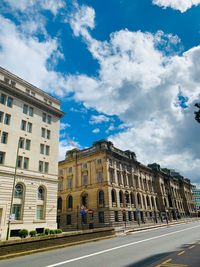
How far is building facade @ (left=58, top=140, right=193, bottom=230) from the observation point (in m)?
50.6

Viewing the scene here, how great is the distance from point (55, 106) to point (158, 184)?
4957 centimetres

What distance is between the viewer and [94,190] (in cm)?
5300

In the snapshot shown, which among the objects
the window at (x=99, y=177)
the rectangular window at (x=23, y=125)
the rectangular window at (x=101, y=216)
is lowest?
the rectangular window at (x=101, y=216)

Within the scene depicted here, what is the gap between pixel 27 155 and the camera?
1318 inches

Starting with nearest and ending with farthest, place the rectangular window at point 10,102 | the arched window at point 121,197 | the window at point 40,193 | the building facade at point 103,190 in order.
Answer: the rectangular window at point 10,102 < the window at point 40,193 < the building facade at point 103,190 < the arched window at point 121,197

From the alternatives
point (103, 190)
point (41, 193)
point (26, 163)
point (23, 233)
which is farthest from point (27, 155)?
point (103, 190)

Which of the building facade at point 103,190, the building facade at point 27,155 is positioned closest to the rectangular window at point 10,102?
the building facade at point 27,155

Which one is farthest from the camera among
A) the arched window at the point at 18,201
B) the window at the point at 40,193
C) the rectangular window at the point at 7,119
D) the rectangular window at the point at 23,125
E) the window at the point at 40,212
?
the rectangular window at the point at 23,125

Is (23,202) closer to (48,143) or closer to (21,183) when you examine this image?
(21,183)

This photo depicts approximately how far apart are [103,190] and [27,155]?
76.4ft

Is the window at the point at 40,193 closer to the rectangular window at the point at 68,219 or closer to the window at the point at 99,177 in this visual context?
the window at the point at 99,177

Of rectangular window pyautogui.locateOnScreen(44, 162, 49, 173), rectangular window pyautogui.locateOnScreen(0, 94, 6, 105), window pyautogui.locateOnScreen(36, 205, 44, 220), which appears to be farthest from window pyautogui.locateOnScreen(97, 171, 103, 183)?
rectangular window pyautogui.locateOnScreen(0, 94, 6, 105)

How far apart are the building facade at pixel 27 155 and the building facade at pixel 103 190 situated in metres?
13.8

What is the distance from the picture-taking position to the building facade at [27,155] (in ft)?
98.3
